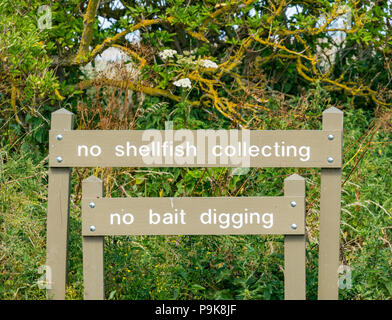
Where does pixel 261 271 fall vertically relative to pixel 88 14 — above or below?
below

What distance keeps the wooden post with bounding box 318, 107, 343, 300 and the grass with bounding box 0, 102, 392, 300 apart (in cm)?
34

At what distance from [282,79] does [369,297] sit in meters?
3.65

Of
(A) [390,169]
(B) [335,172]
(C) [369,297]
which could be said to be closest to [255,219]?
(B) [335,172]

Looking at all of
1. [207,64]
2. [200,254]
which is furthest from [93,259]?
[207,64]

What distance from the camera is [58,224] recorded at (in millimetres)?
3387

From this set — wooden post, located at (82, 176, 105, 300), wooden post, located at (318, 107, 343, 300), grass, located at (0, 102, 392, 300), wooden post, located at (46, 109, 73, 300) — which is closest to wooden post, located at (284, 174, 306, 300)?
wooden post, located at (318, 107, 343, 300)

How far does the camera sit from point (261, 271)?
12.2ft

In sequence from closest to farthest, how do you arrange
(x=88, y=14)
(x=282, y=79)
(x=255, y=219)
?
(x=255, y=219), (x=88, y=14), (x=282, y=79)

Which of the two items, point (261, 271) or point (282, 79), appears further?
point (282, 79)

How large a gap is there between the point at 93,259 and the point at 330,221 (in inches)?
50.1

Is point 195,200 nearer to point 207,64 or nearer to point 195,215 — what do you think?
point 195,215

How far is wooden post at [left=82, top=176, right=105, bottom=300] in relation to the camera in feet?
10.7
